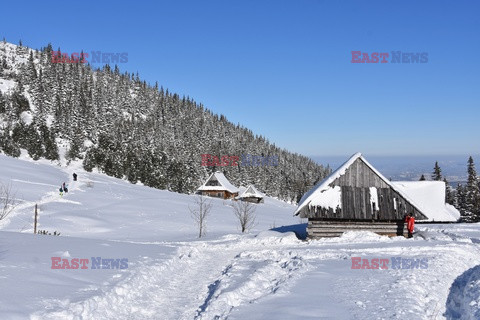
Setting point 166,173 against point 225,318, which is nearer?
point 225,318

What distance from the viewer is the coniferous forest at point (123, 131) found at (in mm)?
82312

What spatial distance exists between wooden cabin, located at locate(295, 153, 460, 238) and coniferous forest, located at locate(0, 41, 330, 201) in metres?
63.6

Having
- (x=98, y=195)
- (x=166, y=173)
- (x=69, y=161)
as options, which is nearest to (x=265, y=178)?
(x=166, y=173)

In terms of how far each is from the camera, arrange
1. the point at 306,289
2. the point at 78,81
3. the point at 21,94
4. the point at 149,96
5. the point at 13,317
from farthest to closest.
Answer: the point at 149,96 → the point at 78,81 → the point at 21,94 → the point at 306,289 → the point at 13,317

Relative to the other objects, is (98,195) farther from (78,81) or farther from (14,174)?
(78,81)

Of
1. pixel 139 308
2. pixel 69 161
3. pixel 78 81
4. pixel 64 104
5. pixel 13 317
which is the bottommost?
pixel 139 308

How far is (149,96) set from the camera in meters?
177

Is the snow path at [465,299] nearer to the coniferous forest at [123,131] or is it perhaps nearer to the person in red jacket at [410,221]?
the person in red jacket at [410,221]

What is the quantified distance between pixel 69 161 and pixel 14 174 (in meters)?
39.1

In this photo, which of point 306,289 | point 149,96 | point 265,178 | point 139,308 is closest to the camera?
point 139,308

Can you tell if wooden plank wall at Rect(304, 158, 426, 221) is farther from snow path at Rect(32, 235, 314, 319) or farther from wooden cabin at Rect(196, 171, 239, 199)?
wooden cabin at Rect(196, 171, 239, 199)

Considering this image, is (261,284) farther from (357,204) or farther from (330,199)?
(357,204)

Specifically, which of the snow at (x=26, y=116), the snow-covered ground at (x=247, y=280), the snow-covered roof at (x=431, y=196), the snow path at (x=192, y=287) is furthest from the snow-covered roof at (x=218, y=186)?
the snow at (x=26, y=116)

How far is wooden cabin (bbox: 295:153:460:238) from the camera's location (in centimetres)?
2212
